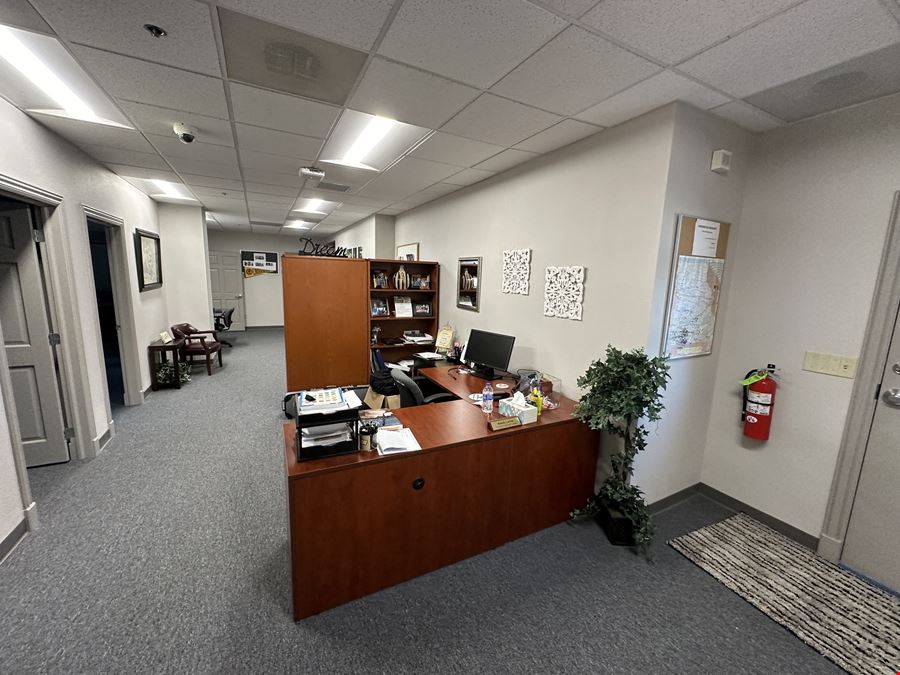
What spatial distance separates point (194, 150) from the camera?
119 inches

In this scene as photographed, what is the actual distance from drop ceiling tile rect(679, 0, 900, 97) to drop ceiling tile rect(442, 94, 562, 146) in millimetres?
804

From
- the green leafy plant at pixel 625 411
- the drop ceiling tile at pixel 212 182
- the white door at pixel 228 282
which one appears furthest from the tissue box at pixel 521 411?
the white door at pixel 228 282

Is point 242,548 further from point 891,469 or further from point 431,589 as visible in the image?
point 891,469

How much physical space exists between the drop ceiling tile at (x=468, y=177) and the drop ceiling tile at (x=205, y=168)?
6.97 feet

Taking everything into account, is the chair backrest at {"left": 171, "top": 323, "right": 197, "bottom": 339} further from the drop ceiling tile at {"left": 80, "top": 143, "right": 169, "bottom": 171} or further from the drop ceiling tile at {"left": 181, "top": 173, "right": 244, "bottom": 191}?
the drop ceiling tile at {"left": 80, "top": 143, "right": 169, "bottom": 171}

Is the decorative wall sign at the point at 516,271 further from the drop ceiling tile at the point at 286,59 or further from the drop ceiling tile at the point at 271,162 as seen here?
the drop ceiling tile at the point at 271,162

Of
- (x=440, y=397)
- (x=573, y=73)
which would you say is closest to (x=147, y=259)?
(x=440, y=397)

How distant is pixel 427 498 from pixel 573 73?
7.45 ft

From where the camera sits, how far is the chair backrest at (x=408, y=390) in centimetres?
258

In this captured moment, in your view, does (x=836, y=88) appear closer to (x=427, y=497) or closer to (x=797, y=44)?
(x=797, y=44)

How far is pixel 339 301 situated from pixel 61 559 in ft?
8.88

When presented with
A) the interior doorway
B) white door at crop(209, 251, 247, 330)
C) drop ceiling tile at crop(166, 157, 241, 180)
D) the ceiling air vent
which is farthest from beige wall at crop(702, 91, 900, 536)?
white door at crop(209, 251, 247, 330)

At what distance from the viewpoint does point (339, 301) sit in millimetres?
3908

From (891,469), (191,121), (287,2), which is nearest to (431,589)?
(891,469)
